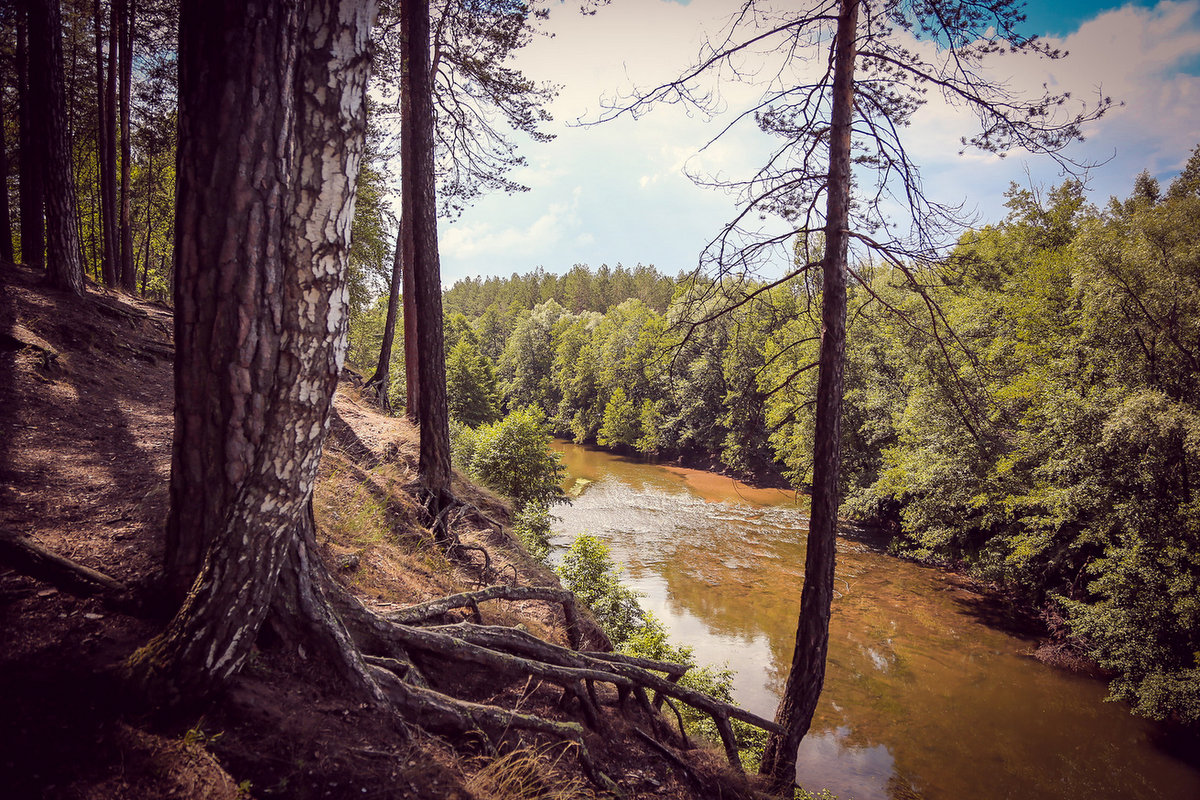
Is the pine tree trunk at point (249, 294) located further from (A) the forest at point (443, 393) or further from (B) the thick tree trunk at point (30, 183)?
(B) the thick tree trunk at point (30, 183)

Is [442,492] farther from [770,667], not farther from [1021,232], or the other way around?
[1021,232]

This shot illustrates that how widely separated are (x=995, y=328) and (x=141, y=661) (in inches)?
871

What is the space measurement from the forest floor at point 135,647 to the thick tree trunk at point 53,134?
157 centimetres

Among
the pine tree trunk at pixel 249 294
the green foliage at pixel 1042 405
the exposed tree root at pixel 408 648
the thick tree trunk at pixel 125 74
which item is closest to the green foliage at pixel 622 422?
the green foliage at pixel 1042 405

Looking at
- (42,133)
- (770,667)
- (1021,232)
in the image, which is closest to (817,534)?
(770,667)

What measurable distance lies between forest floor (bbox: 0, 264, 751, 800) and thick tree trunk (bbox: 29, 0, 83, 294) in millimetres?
1568

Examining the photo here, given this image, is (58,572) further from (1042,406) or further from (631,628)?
(1042,406)

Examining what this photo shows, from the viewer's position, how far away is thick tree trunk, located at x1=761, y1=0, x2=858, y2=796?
5230 millimetres

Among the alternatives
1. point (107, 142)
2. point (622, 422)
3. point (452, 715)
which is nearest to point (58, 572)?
point (452, 715)

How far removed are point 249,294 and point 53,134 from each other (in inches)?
342

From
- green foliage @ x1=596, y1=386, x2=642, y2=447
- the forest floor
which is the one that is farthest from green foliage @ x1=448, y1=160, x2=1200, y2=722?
green foliage @ x1=596, y1=386, x2=642, y2=447

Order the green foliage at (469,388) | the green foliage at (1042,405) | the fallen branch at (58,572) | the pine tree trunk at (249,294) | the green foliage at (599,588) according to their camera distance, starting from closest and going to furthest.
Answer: the pine tree trunk at (249,294) < the fallen branch at (58,572) < the green foliage at (1042,405) < the green foliage at (599,588) < the green foliage at (469,388)

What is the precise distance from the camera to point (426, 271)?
6668mm

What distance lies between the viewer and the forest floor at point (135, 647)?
184 cm
